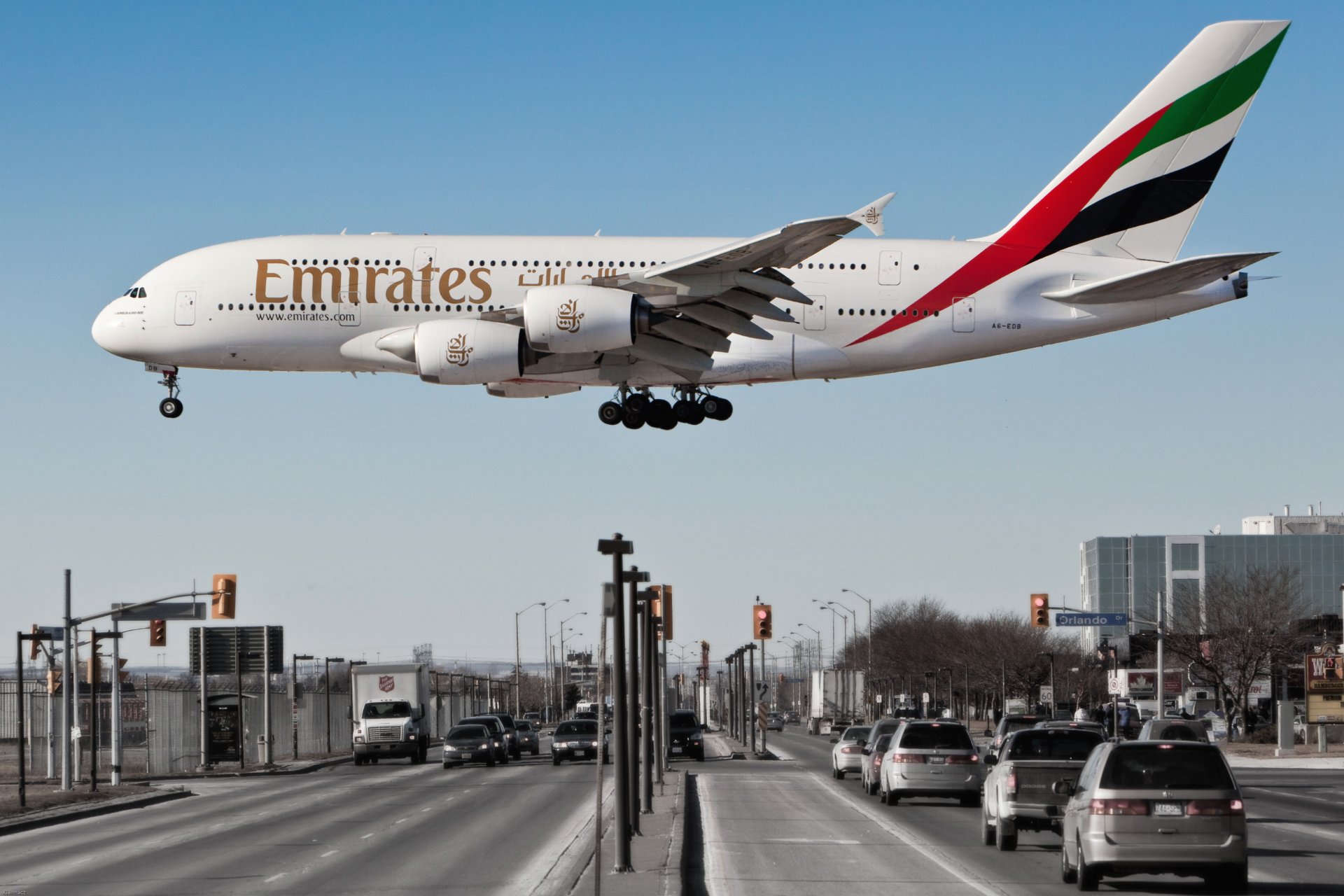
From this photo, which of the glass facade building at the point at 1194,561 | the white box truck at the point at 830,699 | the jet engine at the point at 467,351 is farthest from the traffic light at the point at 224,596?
the glass facade building at the point at 1194,561

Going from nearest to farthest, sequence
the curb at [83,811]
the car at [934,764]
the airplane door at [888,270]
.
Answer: the car at [934,764], the curb at [83,811], the airplane door at [888,270]

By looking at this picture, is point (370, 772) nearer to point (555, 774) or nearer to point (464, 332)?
point (555, 774)

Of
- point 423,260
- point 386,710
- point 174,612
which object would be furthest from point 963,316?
point 386,710

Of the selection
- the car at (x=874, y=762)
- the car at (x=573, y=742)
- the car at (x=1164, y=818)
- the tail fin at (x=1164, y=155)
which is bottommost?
the car at (x=573, y=742)

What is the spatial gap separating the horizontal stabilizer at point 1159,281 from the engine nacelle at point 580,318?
991cm

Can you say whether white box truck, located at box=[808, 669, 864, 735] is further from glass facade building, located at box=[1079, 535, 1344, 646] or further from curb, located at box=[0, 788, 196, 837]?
glass facade building, located at box=[1079, 535, 1344, 646]

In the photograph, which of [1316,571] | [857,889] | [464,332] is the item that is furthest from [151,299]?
[1316,571]

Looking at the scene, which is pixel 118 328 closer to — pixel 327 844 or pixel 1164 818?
pixel 327 844

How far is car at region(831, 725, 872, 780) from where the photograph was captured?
1626 inches

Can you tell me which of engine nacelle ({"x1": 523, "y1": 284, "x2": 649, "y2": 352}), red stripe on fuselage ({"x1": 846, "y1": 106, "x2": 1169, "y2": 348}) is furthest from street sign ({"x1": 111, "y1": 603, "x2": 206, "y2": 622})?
red stripe on fuselage ({"x1": 846, "y1": 106, "x2": 1169, "y2": 348})

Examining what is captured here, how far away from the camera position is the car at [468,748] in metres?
53.2

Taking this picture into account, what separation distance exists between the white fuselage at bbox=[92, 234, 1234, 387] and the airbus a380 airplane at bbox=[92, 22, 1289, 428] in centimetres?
4

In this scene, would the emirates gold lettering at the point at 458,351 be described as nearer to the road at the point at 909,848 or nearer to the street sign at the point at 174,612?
the road at the point at 909,848

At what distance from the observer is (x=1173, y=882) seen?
59.1 feet
